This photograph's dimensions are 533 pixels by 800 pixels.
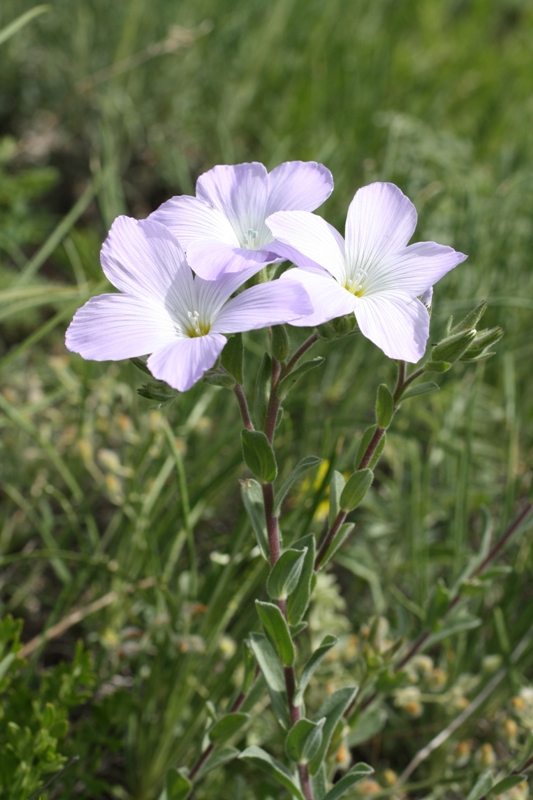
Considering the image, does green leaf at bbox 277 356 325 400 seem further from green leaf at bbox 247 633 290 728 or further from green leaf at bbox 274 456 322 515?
green leaf at bbox 247 633 290 728

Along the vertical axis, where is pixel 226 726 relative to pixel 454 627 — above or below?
above

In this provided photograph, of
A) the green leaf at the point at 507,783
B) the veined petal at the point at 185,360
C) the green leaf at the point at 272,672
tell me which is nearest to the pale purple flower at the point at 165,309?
the veined petal at the point at 185,360

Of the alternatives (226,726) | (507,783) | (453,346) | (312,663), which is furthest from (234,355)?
(507,783)

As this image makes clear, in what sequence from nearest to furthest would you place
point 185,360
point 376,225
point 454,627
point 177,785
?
point 185,360 < point 376,225 < point 177,785 < point 454,627

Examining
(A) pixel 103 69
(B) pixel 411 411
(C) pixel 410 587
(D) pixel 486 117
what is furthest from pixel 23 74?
(C) pixel 410 587

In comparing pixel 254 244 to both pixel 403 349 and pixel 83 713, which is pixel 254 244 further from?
pixel 83 713

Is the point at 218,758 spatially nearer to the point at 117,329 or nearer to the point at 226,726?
the point at 226,726
